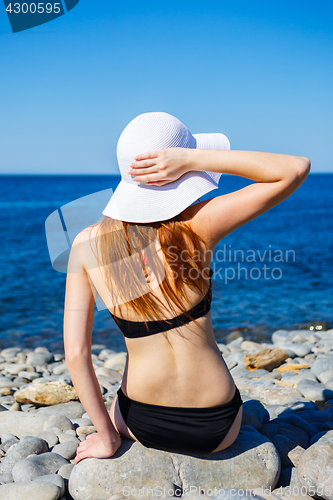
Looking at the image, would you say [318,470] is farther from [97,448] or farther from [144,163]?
[144,163]

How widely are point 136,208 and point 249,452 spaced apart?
4.86 ft

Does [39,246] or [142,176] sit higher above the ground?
[142,176]

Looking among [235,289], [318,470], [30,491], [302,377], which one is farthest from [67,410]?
[235,289]

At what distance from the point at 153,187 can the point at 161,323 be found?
64 cm

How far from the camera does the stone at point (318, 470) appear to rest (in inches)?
82.0

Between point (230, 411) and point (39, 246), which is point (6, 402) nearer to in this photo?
point (230, 411)

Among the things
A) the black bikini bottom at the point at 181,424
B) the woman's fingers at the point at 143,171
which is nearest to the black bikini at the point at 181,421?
the black bikini bottom at the point at 181,424

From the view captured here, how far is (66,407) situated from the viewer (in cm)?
362

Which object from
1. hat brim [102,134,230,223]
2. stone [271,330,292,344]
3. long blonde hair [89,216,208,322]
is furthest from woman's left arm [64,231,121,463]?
stone [271,330,292,344]

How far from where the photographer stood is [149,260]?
189cm

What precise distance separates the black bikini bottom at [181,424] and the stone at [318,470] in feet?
1.62

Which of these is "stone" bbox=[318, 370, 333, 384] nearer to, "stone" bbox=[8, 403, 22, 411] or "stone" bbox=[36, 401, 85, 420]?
"stone" bbox=[36, 401, 85, 420]

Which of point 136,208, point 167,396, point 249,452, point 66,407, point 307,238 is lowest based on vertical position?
point 307,238

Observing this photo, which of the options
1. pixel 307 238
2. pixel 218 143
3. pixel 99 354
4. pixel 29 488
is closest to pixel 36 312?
pixel 99 354
